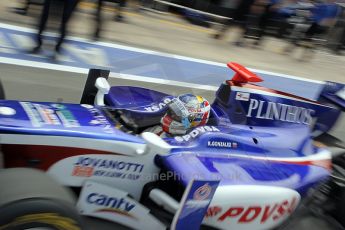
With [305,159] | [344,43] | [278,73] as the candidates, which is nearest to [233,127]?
[305,159]

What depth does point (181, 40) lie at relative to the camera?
32.3 feet

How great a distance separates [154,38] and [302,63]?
3.82m

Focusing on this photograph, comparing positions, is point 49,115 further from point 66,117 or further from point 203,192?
point 203,192

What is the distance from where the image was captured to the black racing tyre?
2.20 meters

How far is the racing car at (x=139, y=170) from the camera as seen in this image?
2396 millimetres

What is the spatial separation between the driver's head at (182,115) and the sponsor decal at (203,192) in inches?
23.6

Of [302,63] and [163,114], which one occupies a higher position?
[163,114]

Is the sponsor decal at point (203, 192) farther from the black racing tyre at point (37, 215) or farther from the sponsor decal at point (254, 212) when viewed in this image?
the black racing tyre at point (37, 215)

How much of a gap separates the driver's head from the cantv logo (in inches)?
24.7

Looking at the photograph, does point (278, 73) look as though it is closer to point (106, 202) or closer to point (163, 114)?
point (163, 114)

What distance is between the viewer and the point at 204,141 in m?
3.14

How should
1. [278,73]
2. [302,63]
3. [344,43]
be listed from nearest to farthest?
[278,73] → [302,63] → [344,43]

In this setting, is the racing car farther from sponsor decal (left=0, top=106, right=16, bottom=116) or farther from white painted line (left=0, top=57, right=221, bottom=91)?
white painted line (left=0, top=57, right=221, bottom=91)

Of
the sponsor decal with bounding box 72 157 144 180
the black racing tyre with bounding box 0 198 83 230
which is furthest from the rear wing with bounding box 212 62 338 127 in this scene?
the black racing tyre with bounding box 0 198 83 230
